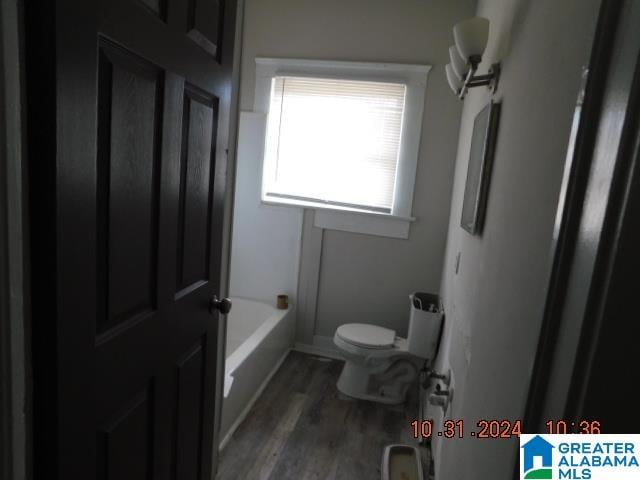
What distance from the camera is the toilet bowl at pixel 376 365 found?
98.8 inches

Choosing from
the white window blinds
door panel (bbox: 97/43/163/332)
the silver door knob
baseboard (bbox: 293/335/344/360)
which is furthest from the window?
door panel (bbox: 97/43/163/332)

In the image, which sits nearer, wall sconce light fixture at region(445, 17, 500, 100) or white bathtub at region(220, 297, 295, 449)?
wall sconce light fixture at region(445, 17, 500, 100)

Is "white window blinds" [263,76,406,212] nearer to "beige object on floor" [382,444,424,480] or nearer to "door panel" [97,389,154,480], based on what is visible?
"beige object on floor" [382,444,424,480]

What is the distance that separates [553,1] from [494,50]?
32.4 inches

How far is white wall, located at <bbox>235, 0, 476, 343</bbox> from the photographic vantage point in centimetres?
271

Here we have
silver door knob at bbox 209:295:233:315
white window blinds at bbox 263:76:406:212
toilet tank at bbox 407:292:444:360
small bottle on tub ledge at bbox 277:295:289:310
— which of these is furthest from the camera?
small bottle on tub ledge at bbox 277:295:289:310

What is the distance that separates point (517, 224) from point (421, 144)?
2.09m

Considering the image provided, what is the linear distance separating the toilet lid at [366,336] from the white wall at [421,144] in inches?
13.6

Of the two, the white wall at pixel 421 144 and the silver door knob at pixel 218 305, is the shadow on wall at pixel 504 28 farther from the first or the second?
the silver door knob at pixel 218 305

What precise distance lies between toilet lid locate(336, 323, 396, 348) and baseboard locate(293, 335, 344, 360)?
0.52m

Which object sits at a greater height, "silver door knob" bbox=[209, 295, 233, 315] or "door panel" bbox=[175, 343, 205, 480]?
"silver door knob" bbox=[209, 295, 233, 315]

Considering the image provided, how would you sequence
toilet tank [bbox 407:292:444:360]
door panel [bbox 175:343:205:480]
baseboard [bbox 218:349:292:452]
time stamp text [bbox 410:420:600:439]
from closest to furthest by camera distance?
time stamp text [bbox 410:420:600:439], door panel [bbox 175:343:205:480], baseboard [bbox 218:349:292:452], toilet tank [bbox 407:292:444:360]

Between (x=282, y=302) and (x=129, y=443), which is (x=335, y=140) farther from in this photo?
→ (x=129, y=443)

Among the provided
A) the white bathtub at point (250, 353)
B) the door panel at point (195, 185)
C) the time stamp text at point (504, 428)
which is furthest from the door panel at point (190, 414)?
the time stamp text at point (504, 428)
